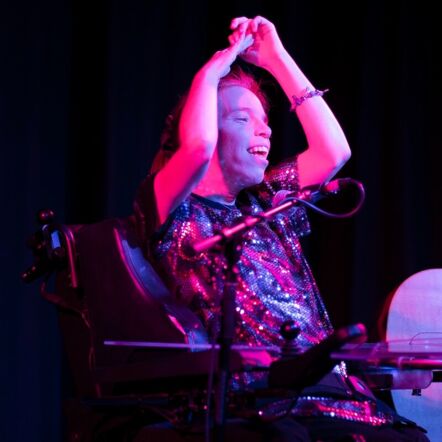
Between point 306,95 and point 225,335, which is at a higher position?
point 306,95

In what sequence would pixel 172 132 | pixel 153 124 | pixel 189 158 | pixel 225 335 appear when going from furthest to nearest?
1. pixel 153 124
2. pixel 172 132
3. pixel 189 158
4. pixel 225 335

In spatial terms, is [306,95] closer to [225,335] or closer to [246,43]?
[246,43]

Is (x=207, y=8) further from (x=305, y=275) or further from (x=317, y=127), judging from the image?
(x=305, y=275)

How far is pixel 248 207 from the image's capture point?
1.99 metres

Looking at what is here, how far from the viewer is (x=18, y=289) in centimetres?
Answer: 233

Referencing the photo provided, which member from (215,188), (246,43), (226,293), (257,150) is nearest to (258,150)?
(257,150)

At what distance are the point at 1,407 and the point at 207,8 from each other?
4.86ft

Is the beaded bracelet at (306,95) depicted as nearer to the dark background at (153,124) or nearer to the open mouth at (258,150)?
the open mouth at (258,150)

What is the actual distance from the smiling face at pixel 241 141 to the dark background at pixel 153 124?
1.95 feet

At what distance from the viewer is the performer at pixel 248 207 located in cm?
159

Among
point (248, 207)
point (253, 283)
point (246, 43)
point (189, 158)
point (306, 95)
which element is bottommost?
point (253, 283)

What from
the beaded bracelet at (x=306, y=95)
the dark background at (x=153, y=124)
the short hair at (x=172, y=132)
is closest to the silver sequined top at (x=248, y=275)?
the short hair at (x=172, y=132)

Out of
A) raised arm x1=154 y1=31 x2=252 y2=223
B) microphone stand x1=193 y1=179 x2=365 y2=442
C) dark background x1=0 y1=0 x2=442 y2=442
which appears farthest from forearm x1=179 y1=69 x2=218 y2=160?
dark background x1=0 y1=0 x2=442 y2=442

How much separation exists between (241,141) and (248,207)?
17 cm
